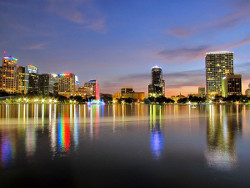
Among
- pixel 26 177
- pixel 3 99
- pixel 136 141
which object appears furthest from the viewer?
pixel 3 99

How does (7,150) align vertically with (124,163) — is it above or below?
above

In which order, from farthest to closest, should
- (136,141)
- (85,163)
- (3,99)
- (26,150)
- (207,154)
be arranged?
(3,99) < (136,141) < (26,150) < (207,154) < (85,163)

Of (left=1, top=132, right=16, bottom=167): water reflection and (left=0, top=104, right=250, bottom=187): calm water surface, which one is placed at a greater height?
Answer: (left=1, top=132, right=16, bottom=167): water reflection

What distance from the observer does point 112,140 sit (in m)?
14.6

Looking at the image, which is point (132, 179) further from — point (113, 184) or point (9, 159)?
point (9, 159)

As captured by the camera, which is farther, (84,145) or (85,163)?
(84,145)

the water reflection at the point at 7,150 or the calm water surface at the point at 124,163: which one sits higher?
the water reflection at the point at 7,150

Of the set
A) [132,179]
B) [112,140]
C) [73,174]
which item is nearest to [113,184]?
[132,179]

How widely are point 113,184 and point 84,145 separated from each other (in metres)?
6.01

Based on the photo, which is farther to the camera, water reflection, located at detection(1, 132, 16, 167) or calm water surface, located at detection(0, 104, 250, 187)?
water reflection, located at detection(1, 132, 16, 167)

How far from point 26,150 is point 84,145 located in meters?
3.13

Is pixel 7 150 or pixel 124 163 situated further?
pixel 7 150

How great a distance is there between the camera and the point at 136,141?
46.5ft

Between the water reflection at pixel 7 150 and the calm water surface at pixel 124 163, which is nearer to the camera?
the calm water surface at pixel 124 163
